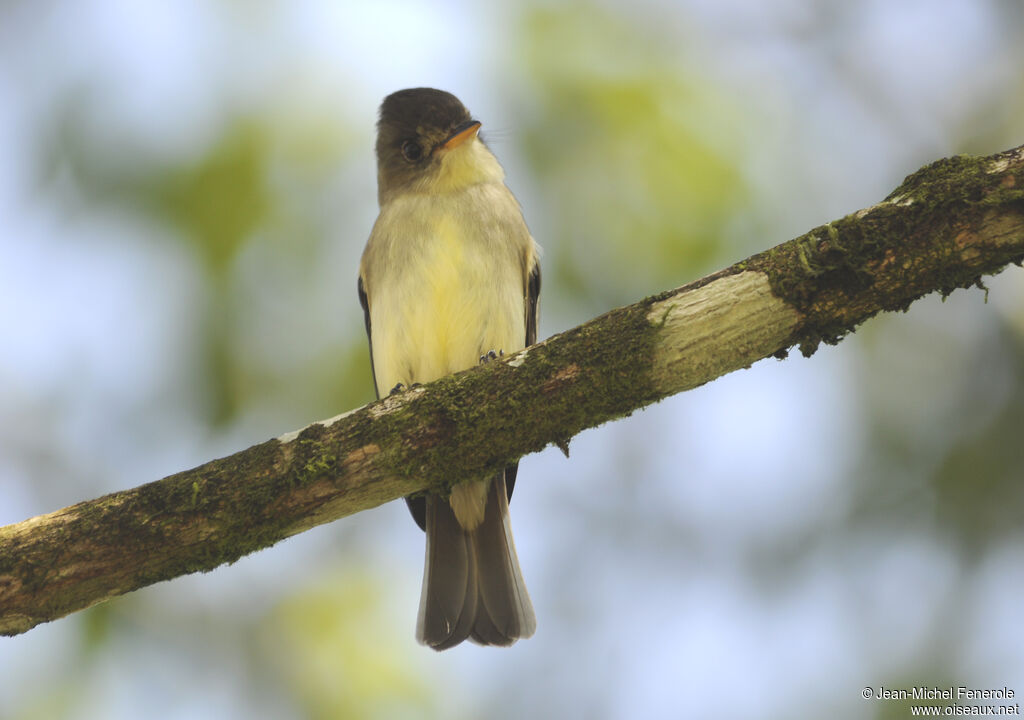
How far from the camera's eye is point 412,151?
5.19 m

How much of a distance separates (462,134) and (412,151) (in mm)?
314

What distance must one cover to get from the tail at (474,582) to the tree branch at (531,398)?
3.98ft

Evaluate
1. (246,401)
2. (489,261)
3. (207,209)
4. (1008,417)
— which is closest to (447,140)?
(489,261)

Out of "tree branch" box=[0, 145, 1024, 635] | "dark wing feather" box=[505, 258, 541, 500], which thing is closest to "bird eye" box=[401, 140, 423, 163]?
"dark wing feather" box=[505, 258, 541, 500]

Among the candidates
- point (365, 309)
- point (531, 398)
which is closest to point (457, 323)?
point (365, 309)

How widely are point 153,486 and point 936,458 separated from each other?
3.62 meters

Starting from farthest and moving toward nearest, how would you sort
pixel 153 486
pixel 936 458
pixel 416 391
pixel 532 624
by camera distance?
1. pixel 936 458
2. pixel 532 624
3. pixel 416 391
4. pixel 153 486

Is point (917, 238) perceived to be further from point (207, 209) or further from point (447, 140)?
point (207, 209)

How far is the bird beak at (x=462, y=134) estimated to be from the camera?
502cm

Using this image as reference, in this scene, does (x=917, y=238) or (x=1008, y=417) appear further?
(x=1008, y=417)

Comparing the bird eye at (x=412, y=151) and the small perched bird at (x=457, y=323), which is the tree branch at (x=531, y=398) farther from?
the bird eye at (x=412, y=151)

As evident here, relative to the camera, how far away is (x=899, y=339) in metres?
5.32

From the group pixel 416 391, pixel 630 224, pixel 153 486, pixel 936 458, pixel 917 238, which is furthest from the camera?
pixel 630 224

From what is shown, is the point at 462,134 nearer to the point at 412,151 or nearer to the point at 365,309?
the point at 412,151
